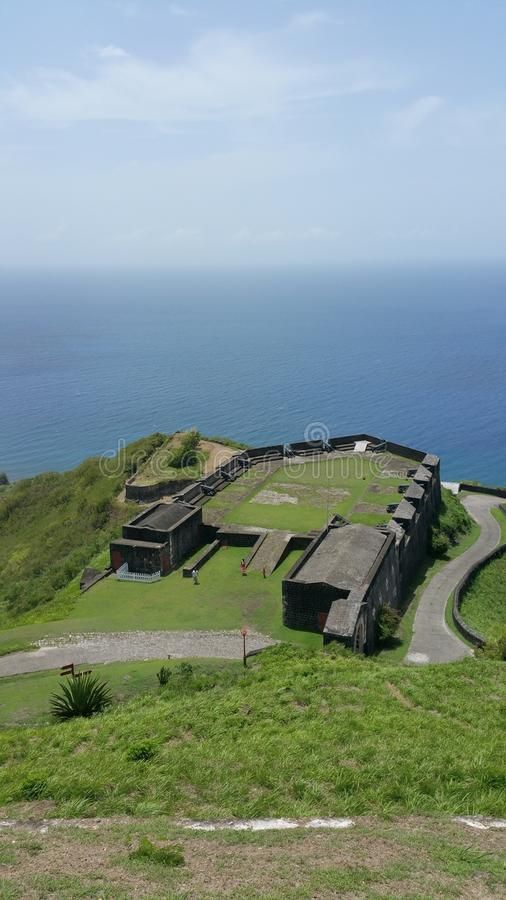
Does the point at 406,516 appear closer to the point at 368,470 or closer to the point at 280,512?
the point at 280,512

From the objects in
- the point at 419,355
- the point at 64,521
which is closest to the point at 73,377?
the point at 419,355

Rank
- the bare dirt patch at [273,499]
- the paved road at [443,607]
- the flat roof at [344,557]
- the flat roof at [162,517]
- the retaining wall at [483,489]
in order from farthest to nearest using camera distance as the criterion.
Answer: the retaining wall at [483,489]
the bare dirt patch at [273,499]
the flat roof at [162,517]
the paved road at [443,607]
the flat roof at [344,557]

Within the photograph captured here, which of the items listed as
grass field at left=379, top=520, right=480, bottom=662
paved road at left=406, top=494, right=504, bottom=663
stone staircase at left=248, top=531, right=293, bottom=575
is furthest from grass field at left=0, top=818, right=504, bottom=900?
stone staircase at left=248, top=531, right=293, bottom=575

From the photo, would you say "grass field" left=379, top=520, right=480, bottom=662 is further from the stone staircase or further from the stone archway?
the stone staircase

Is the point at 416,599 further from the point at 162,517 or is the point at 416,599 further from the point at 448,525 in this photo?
the point at 162,517

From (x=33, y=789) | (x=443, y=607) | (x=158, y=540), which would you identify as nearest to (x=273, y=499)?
(x=158, y=540)

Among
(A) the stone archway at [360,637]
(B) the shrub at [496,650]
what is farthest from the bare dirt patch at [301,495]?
(B) the shrub at [496,650]

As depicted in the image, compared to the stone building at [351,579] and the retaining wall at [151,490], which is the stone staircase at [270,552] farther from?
the retaining wall at [151,490]
